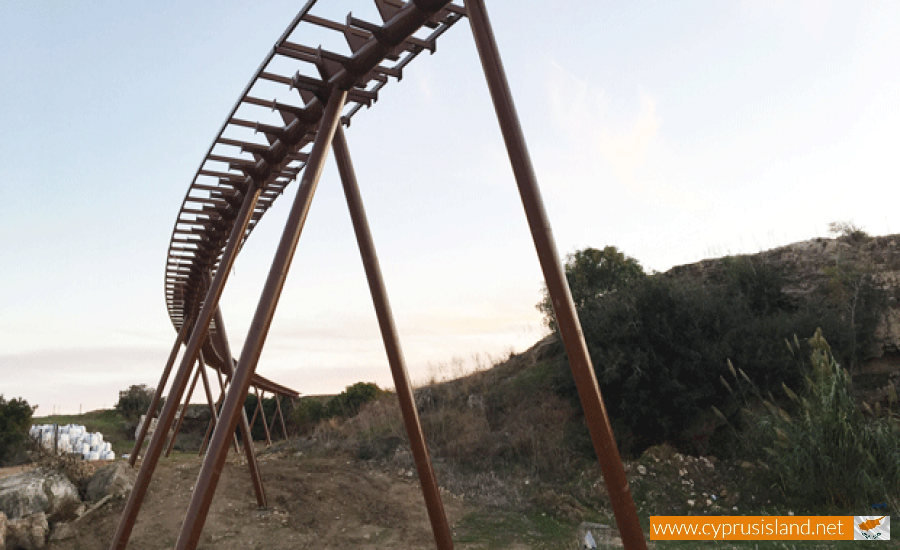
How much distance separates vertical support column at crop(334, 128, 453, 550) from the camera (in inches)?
247

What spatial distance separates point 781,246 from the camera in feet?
57.0

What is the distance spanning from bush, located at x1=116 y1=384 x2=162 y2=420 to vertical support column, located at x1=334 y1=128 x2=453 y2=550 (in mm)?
29111

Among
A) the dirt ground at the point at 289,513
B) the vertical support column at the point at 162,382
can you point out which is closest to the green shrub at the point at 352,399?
the vertical support column at the point at 162,382

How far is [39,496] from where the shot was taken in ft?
31.2

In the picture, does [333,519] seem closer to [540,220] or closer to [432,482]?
[432,482]

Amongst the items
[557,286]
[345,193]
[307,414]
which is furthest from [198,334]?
[307,414]

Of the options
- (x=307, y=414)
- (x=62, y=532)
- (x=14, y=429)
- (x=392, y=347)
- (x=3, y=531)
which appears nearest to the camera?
(x=392, y=347)

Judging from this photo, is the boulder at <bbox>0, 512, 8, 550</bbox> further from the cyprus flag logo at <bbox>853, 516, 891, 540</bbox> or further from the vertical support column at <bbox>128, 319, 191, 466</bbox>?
the cyprus flag logo at <bbox>853, 516, 891, 540</bbox>

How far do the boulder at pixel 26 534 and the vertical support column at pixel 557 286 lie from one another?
374 inches

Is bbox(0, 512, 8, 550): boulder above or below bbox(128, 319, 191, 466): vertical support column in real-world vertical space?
below

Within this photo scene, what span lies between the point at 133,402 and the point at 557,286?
33.2m

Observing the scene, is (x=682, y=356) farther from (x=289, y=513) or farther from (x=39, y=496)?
(x=39, y=496)

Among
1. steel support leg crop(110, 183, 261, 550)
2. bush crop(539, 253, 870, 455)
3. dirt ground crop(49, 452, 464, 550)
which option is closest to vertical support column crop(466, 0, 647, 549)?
steel support leg crop(110, 183, 261, 550)

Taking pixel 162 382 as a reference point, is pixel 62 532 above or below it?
below
